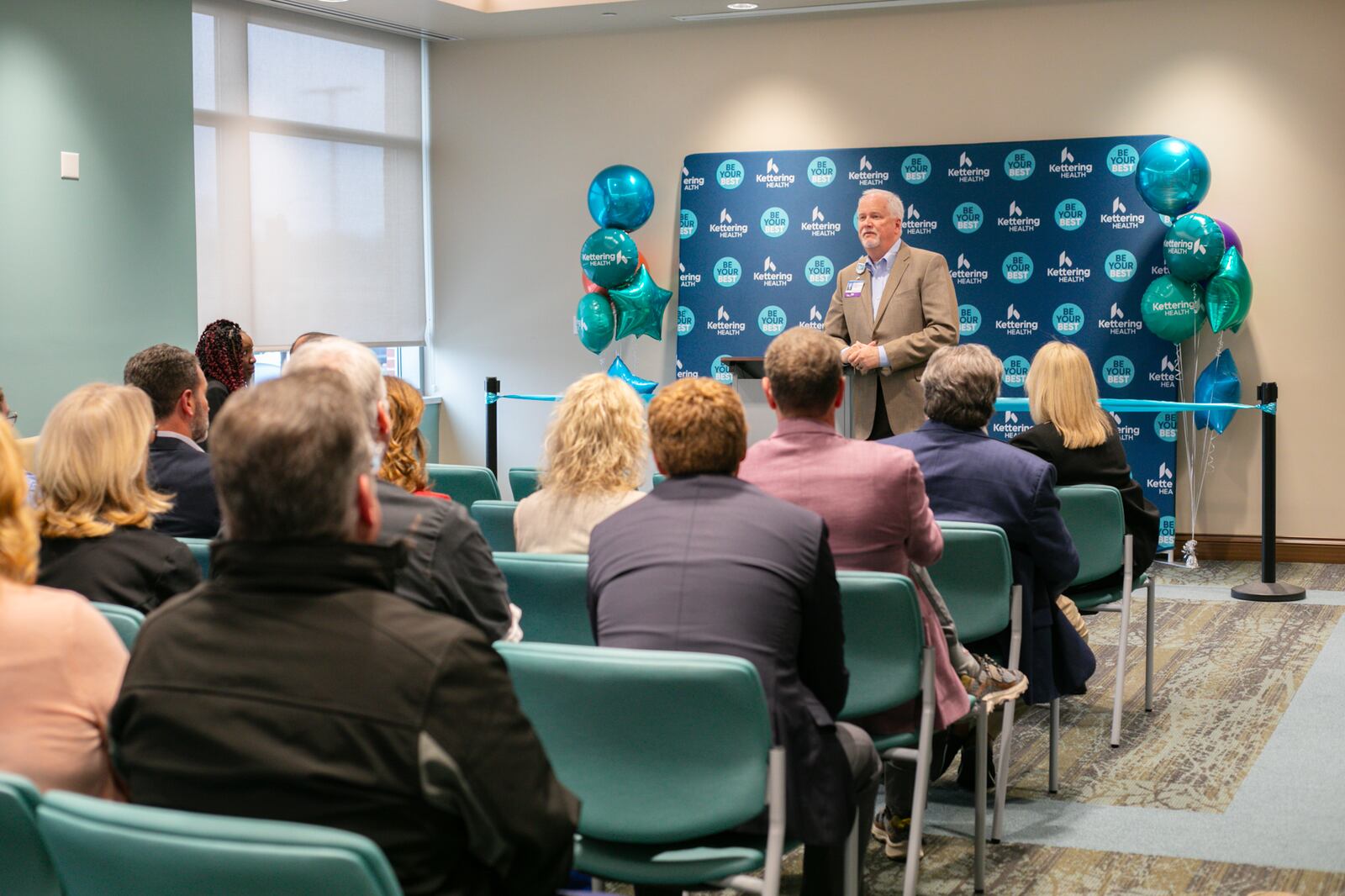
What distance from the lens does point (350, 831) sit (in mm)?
1409

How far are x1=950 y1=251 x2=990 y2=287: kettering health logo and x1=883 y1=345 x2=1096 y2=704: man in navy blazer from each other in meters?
4.59

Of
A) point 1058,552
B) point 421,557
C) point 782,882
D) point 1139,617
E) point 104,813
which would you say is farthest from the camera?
point 1139,617

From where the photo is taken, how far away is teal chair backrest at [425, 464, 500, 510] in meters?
4.68

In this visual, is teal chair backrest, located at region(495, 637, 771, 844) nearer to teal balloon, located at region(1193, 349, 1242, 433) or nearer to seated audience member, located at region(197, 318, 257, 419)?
seated audience member, located at region(197, 318, 257, 419)

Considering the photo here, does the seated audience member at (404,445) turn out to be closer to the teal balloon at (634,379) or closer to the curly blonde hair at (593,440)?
the curly blonde hair at (593,440)

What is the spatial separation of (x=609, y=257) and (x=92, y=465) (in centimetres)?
588

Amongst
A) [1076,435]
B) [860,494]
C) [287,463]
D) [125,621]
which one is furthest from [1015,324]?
[287,463]

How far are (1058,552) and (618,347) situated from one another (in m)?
5.75

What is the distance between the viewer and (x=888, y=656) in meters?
2.86

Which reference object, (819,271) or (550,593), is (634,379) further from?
(550,593)

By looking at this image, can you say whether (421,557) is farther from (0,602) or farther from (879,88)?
(879,88)

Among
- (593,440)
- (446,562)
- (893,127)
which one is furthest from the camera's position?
(893,127)

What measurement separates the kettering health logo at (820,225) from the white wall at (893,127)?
1.54ft

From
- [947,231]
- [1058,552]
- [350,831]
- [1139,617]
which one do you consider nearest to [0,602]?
[350,831]
